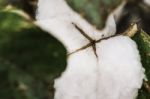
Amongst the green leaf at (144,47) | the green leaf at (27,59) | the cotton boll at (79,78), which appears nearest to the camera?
the green leaf at (27,59)

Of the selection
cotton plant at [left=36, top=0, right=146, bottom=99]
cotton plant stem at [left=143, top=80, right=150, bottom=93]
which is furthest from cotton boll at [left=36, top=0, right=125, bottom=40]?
cotton plant stem at [left=143, top=80, right=150, bottom=93]

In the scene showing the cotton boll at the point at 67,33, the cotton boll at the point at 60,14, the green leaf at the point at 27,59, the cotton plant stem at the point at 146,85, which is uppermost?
the cotton boll at the point at 60,14

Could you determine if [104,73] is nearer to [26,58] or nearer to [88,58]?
[88,58]

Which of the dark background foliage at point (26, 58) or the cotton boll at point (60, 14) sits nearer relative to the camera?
the dark background foliage at point (26, 58)

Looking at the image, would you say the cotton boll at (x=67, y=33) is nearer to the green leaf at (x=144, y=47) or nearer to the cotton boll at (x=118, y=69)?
the cotton boll at (x=118, y=69)

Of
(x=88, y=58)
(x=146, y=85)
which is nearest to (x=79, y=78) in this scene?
(x=88, y=58)

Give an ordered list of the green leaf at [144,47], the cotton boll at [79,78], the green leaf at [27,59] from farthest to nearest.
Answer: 1. the green leaf at [144,47]
2. the cotton boll at [79,78]
3. the green leaf at [27,59]

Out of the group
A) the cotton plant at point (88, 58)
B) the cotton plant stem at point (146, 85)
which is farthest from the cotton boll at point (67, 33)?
the cotton plant stem at point (146, 85)
